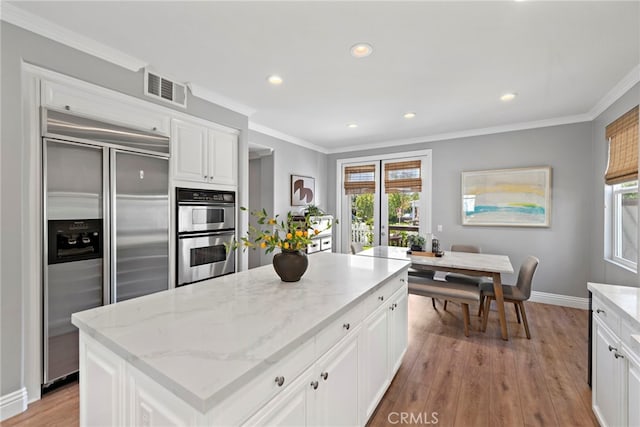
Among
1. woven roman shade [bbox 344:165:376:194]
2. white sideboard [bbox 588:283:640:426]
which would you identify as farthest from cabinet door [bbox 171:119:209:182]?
white sideboard [bbox 588:283:640:426]

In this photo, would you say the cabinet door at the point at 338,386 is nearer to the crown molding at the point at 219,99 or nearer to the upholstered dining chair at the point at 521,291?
the upholstered dining chair at the point at 521,291

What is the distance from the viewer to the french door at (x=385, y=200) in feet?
16.6

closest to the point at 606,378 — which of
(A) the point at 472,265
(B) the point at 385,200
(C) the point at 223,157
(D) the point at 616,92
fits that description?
(A) the point at 472,265

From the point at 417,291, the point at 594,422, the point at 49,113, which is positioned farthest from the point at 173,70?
the point at 594,422

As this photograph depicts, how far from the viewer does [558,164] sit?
3.97 metres

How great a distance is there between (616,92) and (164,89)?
15.1 feet

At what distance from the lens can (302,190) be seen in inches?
207

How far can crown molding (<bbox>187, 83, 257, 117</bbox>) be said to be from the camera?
2.96m

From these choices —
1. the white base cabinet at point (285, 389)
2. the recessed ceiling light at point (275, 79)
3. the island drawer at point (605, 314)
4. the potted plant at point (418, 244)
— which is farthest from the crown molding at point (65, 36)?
the island drawer at point (605, 314)

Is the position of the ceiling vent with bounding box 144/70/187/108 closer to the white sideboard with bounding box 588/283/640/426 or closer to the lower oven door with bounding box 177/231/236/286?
the lower oven door with bounding box 177/231/236/286

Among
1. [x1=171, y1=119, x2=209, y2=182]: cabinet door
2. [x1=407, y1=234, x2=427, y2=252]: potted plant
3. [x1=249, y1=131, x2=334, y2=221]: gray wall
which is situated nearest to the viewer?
[x1=171, y1=119, x2=209, y2=182]: cabinet door

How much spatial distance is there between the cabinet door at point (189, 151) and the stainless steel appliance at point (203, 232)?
0.55 feet

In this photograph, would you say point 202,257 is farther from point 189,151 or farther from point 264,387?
point 264,387

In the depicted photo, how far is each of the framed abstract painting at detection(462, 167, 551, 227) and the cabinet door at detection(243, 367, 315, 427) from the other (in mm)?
4201
